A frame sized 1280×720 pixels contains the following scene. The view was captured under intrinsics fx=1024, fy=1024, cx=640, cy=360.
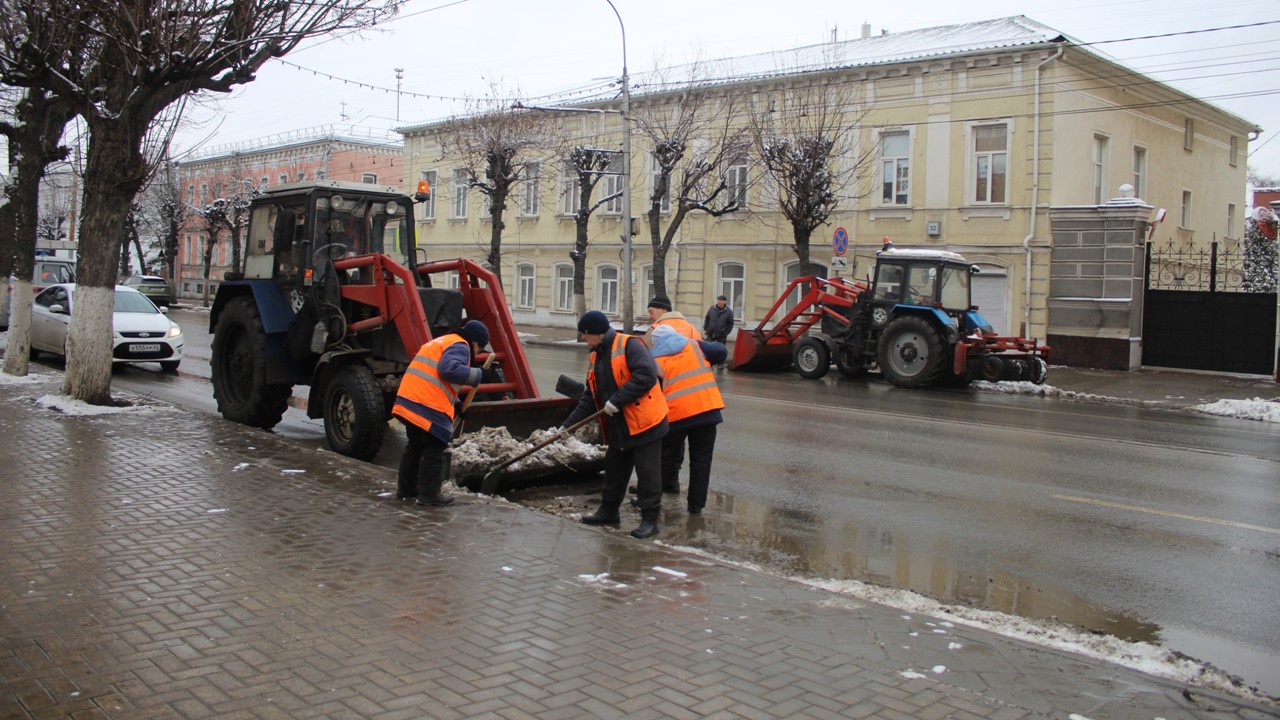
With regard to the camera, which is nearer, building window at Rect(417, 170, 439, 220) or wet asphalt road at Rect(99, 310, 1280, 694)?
wet asphalt road at Rect(99, 310, 1280, 694)

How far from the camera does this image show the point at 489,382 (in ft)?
31.3

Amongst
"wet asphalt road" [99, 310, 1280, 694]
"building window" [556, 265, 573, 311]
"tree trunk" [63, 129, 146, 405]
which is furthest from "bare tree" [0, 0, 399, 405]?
→ "building window" [556, 265, 573, 311]

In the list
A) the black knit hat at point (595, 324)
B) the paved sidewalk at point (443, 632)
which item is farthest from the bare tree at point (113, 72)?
the black knit hat at point (595, 324)

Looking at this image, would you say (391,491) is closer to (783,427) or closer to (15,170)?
(783,427)

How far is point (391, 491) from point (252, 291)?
13.5 feet

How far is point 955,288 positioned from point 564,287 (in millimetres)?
18444

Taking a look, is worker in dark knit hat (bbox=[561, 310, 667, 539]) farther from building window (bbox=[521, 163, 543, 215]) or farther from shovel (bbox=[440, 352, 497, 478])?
building window (bbox=[521, 163, 543, 215])

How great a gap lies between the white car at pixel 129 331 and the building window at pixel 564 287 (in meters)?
18.1

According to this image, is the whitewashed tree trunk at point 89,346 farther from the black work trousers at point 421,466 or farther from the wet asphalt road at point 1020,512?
the black work trousers at point 421,466

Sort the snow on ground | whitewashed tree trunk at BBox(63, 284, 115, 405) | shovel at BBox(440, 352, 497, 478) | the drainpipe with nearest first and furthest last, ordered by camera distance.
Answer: the snow on ground, shovel at BBox(440, 352, 497, 478), whitewashed tree trunk at BBox(63, 284, 115, 405), the drainpipe

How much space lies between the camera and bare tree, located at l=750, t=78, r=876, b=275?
2380 cm

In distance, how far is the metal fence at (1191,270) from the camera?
21.8 metres

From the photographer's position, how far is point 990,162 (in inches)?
974

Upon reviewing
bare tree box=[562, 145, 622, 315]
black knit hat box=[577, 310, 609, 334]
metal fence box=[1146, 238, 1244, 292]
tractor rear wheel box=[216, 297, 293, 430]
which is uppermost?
bare tree box=[562, 145, 622, 315]
